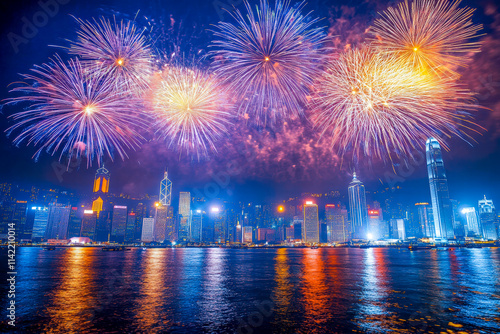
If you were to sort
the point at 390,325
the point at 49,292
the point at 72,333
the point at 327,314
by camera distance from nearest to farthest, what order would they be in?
the point at 72,333
the point at 390,325
the point at 327,314
the point at 49,292

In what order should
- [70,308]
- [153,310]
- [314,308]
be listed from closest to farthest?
[153,310] → [314,308] → [70,308]

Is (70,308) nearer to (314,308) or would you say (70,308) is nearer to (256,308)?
(256,308)

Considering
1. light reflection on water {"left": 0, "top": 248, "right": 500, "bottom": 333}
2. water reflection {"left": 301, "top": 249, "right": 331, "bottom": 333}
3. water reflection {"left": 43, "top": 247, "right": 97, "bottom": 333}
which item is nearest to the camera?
light reflection on water {"left": 0, "top": 248, "right": 500, "bottom": 333}

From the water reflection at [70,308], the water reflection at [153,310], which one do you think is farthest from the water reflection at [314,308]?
the water reflection at [70,308]

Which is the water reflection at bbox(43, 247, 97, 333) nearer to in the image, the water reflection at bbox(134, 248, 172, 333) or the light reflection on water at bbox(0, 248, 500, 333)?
the light reflection on water at bbox(0, 248, 500, 333)

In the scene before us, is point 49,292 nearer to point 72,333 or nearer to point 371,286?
point 72,333

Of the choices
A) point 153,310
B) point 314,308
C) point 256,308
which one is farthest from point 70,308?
point 314,308

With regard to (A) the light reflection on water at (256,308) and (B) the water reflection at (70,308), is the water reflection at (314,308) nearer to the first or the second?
(A) the light reflection on water at (256,308)

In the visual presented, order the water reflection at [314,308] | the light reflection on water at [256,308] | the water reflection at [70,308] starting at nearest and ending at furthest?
1. the light reflection on water at [256,308]
2. the water reflection at [314,308]
3. the water reflection at [70,308]

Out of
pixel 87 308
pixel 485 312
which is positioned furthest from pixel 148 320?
pixel 485 312

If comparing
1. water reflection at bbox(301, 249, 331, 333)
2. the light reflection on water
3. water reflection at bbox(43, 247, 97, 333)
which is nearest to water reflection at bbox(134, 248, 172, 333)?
the light reflection on water

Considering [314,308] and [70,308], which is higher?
[314,308]
